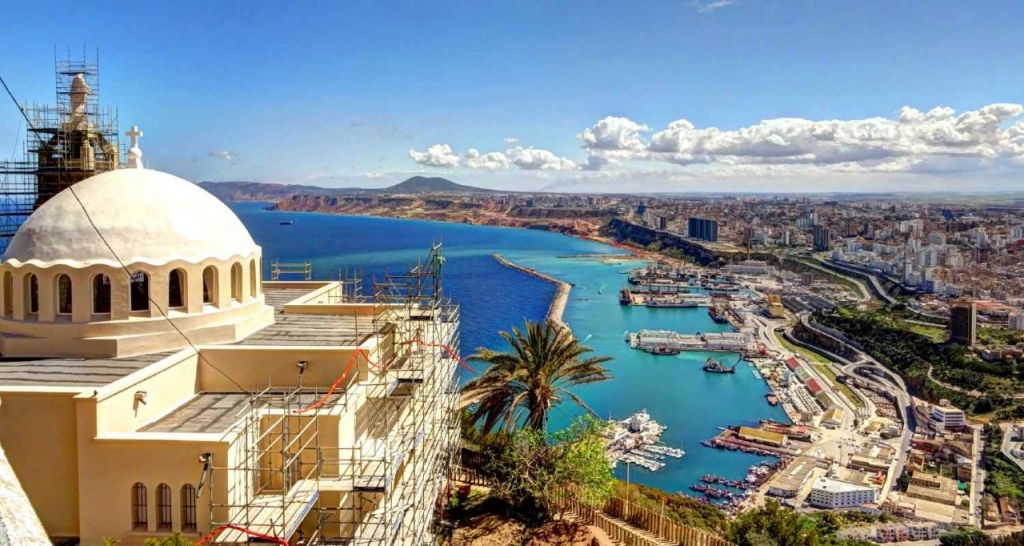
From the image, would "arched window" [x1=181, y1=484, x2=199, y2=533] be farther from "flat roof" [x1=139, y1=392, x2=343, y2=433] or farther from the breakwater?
the breakwater

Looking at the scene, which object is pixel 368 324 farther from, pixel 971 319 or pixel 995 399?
pixel 971 319

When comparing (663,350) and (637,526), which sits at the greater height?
(637,526)

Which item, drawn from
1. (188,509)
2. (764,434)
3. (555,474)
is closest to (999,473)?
(764,434)

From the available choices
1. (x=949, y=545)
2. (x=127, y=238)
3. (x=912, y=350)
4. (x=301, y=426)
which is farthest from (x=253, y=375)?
(x=912, y=350)

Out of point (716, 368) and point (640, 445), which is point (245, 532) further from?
point (716, 368)

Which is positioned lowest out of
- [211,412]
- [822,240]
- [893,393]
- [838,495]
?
[838,495]
